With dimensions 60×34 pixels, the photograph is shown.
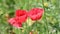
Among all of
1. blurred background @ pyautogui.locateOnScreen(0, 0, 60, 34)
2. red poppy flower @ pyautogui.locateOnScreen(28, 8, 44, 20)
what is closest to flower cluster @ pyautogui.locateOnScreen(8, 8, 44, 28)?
red poppy flower @ pyautogui.locateOnScreen(28, 8, 44, 20)

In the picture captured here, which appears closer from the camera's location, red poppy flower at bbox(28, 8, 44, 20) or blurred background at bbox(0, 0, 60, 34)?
red poppy flower at bbox(28, 8, 44, 20)

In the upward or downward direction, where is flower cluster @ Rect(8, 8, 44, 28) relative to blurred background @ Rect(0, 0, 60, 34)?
upward

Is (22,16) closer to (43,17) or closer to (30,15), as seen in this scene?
(30,15)

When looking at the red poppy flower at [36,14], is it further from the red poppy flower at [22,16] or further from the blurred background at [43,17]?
the blurred background at [43,17]

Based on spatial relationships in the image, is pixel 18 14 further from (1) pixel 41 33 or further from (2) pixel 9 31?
(2) pixel 9 31

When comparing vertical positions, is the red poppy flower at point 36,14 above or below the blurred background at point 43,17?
above

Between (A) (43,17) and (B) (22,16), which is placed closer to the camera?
(B) (22,16)

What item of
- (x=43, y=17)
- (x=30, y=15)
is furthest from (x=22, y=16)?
(x=43, y=17)

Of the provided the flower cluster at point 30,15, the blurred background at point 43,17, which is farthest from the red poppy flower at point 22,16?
the blurred background at point 43,17

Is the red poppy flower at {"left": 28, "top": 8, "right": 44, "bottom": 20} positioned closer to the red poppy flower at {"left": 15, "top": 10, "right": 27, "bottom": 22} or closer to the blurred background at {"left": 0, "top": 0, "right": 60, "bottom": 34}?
the red poppy flower at {"left": 15, "top": 10, "right": 27, "bottom": 22}
